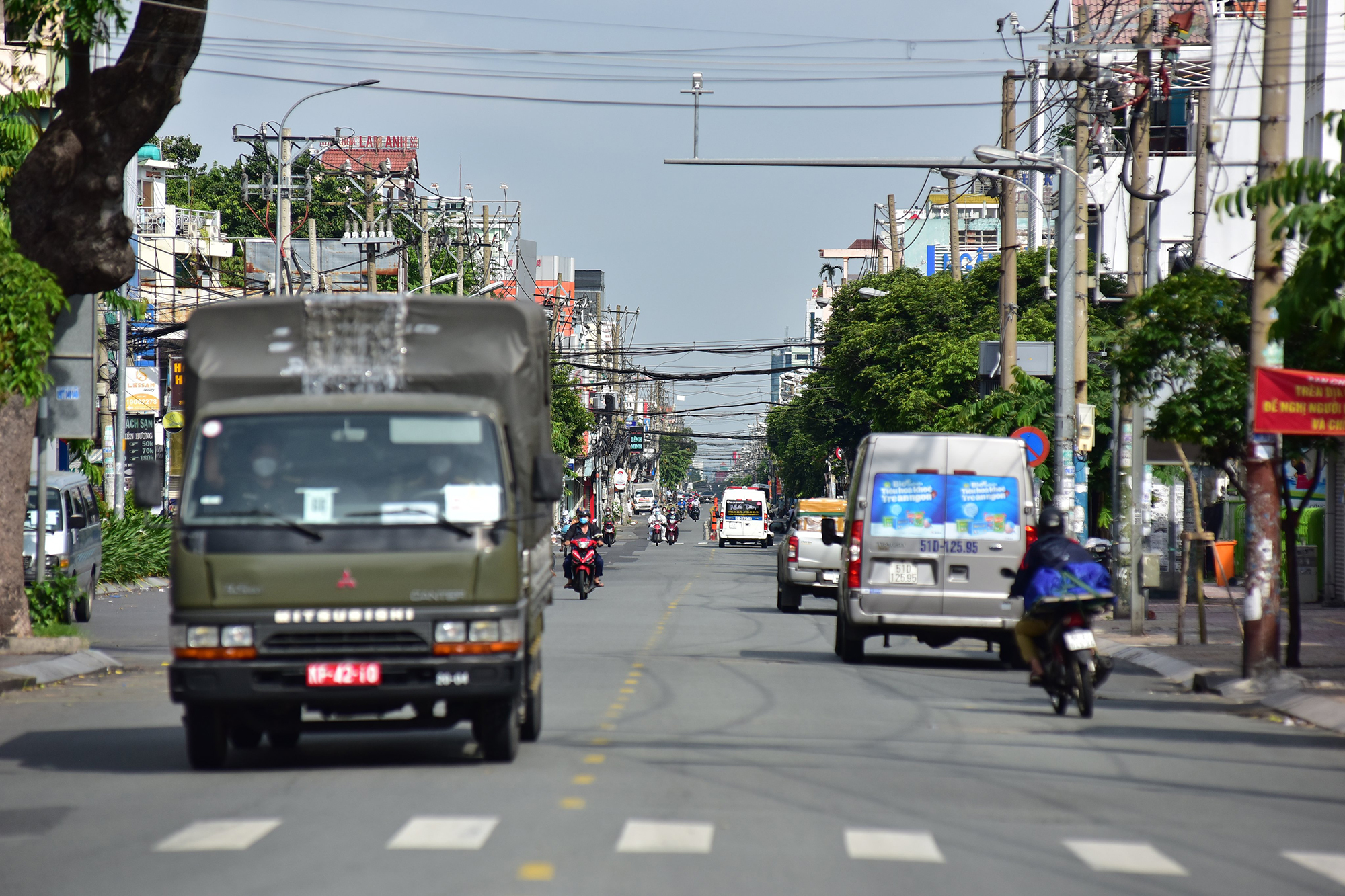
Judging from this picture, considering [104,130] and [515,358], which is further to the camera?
[104,130]

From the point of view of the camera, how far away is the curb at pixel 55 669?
50.9ft

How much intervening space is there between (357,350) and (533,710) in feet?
8.58

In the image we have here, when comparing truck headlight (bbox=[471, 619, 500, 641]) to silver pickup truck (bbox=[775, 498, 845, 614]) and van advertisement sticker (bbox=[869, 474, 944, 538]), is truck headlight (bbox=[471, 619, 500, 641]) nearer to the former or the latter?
van advertisement sticker (bbox=[869, 474, 944, 538])

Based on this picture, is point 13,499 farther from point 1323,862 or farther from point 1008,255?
point 1008,255

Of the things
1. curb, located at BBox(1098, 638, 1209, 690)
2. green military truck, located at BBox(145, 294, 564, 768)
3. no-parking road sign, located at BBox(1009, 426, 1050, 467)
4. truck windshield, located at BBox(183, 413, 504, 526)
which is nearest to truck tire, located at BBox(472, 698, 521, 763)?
green military truck, located at BBox(145, 294, 564, 768)

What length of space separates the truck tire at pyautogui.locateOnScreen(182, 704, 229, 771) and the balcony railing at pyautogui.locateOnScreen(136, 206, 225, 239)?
5655cm

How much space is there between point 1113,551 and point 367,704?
18.1 metres

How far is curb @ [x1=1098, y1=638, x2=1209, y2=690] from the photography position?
17.4m

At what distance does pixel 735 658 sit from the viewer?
18.8m

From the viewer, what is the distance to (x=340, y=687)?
9.50 m

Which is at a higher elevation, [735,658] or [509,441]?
[509,441]

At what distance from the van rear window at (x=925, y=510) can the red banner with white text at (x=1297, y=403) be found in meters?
3.88

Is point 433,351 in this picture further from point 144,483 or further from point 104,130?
point 104,130

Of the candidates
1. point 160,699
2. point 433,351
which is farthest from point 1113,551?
point 433,351
